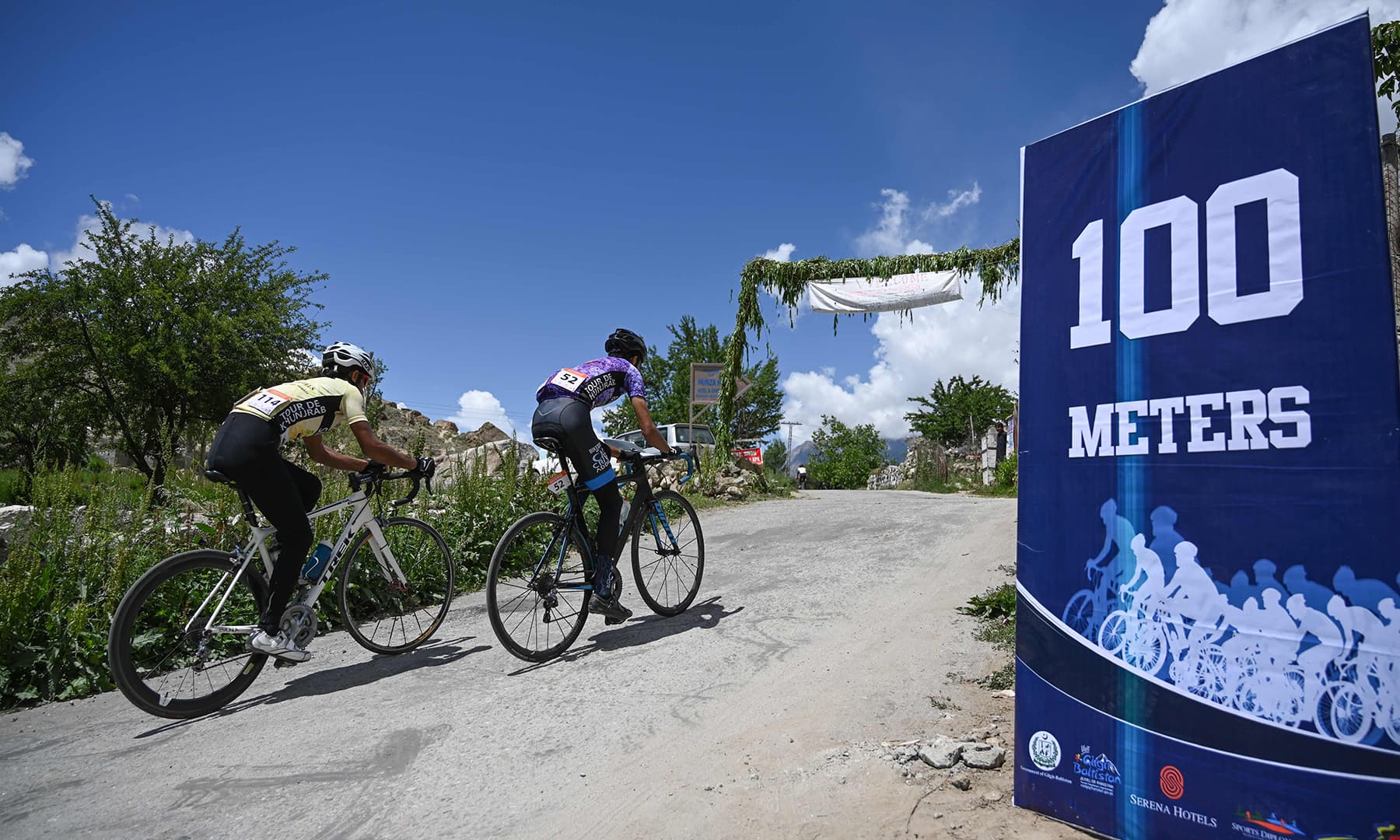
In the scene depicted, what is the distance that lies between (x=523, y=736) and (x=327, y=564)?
1.95m

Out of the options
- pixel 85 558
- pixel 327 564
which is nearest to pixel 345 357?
pixel 327 564

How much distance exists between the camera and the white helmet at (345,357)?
14.7 feet

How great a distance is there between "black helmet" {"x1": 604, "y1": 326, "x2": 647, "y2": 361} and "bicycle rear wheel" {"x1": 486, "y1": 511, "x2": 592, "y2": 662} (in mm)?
1252

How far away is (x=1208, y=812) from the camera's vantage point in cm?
207

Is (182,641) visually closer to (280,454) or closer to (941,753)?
(280,454)

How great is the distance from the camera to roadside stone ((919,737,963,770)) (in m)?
2.76

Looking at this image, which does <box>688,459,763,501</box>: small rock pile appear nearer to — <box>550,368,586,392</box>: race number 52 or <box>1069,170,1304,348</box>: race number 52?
<box>550,368,586,392</box>: race number 52

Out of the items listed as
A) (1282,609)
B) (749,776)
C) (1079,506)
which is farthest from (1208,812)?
(749,776)

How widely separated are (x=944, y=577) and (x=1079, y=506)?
4.04 metres

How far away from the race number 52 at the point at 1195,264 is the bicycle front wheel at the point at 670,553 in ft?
11.1

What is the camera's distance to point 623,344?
5.07m

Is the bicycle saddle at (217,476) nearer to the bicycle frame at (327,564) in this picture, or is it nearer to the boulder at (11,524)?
the bicycle frame at (327,564)

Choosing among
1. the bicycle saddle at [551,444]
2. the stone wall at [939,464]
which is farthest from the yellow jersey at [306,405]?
the stone wall at [939,464]

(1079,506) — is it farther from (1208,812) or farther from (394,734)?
(394,734)
